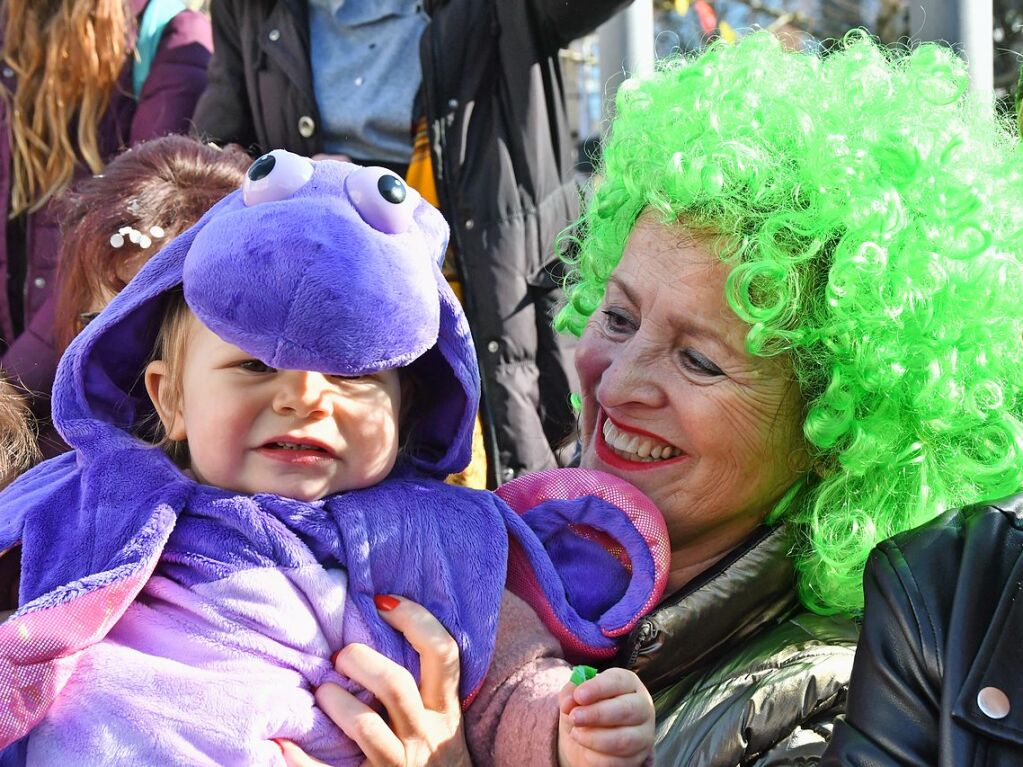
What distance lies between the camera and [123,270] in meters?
2.80

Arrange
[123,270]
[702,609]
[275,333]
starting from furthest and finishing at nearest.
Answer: [123,270], [702,609], [275,333]

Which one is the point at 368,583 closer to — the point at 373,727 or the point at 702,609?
the point at 373,727

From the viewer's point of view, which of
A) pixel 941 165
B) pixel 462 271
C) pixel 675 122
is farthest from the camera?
pixel 462 271

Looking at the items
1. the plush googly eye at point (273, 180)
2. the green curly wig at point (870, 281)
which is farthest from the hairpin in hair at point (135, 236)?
the green curly wig at point (870, 281)

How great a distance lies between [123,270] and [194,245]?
1.04m

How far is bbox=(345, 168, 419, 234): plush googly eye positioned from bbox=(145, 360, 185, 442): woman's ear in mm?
402

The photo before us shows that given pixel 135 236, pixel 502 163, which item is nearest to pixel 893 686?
pixel 135 236

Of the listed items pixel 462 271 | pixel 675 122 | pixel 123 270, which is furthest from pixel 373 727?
pixel 462 271

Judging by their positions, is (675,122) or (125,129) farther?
(125,129)

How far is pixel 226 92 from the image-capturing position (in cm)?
348

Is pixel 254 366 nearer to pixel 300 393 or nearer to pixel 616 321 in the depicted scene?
pixel 300 393

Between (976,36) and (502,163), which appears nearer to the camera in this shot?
(976,36)

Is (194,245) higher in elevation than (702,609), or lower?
higher

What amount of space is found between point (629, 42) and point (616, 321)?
143 cm
